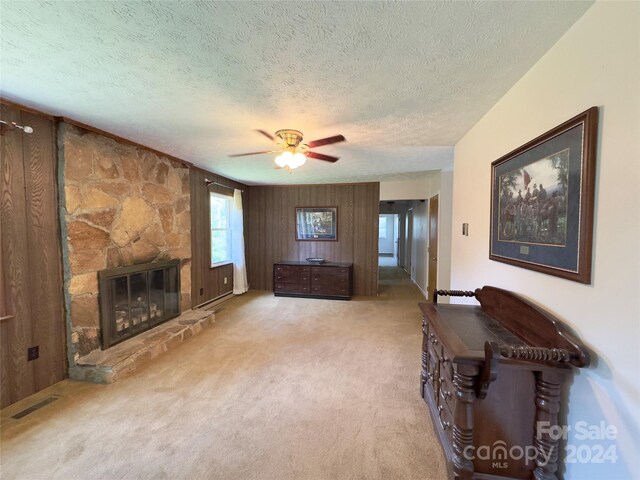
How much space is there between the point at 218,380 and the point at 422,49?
2887 millimetres

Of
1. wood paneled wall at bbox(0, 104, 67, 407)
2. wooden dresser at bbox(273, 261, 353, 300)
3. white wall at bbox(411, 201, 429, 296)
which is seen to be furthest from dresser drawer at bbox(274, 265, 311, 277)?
wood paneled wall at bbox(0, 104, 67, 407)

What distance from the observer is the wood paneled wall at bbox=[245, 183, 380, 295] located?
17.9 feet

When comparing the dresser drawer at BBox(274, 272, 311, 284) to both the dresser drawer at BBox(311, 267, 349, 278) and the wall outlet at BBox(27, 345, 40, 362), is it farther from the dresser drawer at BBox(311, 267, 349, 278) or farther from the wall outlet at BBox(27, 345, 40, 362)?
the wall outlet at BBox(27, 345, 40, 362)

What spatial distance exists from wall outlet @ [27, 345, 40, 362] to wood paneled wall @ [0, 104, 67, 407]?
0.07 feet

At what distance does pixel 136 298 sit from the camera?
3.06 meters

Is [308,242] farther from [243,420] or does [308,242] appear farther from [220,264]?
[243,420]

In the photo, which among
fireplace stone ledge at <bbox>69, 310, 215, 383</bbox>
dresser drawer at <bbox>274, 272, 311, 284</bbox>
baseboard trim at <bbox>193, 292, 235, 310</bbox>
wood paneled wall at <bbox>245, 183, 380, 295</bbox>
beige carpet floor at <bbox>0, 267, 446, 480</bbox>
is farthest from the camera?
wood paneled wall at <bbox>245, 183, 380, 295</bbox>

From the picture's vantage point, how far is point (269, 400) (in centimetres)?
212

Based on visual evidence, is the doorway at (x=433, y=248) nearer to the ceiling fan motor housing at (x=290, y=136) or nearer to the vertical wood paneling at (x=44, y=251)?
the ceiling fan motor housing at (x=290, y=136)

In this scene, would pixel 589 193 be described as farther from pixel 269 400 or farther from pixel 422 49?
pixel 269 400

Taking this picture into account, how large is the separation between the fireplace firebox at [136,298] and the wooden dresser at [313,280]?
2058 mm

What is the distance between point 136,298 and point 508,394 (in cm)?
352

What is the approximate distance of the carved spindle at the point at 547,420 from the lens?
3.92 ft

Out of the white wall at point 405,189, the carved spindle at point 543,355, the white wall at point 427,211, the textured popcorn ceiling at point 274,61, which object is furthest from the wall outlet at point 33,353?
the white wall at point 405,189
